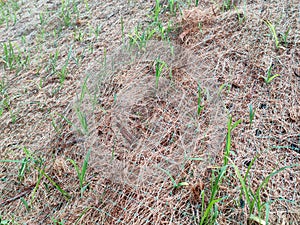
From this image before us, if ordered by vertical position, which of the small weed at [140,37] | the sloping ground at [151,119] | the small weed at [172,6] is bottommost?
the sloping ground at [151,119]

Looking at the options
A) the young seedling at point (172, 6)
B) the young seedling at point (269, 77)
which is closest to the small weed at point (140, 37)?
the young seedling at point (172, 6)

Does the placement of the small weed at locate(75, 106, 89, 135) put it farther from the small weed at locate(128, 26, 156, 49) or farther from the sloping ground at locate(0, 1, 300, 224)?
the small weed at locate(128, 26, 156, 49)

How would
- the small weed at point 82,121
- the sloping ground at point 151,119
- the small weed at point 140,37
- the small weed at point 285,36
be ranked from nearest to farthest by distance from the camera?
the sloping ground at point 151,119 < the small weed at point 82,121 < the small weed at point 285,36 < the small weed at point 140,37

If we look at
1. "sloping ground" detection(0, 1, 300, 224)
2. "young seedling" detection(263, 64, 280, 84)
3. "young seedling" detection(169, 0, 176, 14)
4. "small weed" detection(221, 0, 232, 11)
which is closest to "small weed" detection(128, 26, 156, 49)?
"sloping ground" detection(0, 1, 300, 224)

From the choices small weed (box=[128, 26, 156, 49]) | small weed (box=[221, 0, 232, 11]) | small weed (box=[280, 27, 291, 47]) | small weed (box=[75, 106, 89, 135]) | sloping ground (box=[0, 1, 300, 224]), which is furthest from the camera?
small weed (box=[221, 0, 232, 11])

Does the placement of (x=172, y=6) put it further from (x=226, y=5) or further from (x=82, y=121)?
(x=82, y=121)

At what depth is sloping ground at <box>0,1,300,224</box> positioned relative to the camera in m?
1.51

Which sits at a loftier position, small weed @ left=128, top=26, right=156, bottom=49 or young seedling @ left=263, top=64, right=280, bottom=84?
small weed @ left=128, top=26, right=156, bottom=49

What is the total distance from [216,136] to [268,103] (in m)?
0.43

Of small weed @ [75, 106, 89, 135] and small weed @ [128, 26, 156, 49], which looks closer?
small weed @ [75, 106, 89, 135]

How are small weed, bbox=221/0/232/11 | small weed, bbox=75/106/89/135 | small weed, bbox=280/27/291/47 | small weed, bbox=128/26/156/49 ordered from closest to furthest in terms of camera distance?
small weed, bbox=75/106/89/135
small weed, bbox=280/27/291/47
small weed, bbox=128/26/156/49
small weed, bbox=221/0/232/11

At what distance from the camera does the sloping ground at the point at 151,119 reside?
59.4 inches

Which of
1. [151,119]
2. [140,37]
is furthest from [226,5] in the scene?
[151,119]

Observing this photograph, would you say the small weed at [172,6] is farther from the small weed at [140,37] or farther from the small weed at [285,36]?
the small weed at [285,36]
